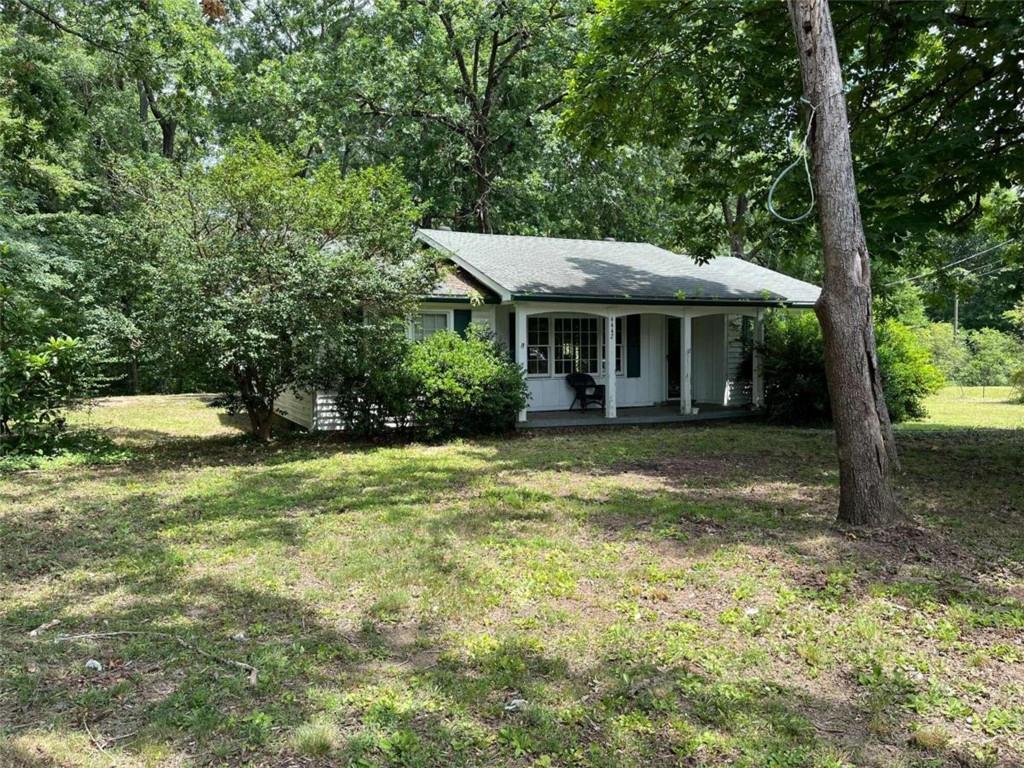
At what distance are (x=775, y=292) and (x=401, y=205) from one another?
9.04 meters

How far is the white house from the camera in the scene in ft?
42.5

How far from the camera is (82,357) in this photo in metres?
9.73

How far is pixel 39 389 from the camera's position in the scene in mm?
9602

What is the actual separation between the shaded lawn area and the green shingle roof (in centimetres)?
609

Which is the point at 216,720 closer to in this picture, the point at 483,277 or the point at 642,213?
the point at 483,277

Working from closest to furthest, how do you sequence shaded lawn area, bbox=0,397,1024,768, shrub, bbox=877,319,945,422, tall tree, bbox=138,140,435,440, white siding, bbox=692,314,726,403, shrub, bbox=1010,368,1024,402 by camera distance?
shaded lawn area, bbox=0,397,1024,768, tall tree, bbox=138,140,435,440, shrub, bbox=877,319,945,422, white siding, bbox=692,314,726,403, shrub, bbox=1010,368,1024,402

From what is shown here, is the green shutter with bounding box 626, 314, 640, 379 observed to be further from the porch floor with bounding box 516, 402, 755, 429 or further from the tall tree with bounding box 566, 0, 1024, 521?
the tall tree with bounding box 566, 0, 1024, 521

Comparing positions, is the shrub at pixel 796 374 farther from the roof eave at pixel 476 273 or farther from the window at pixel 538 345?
the roof eave at pixel 476 273

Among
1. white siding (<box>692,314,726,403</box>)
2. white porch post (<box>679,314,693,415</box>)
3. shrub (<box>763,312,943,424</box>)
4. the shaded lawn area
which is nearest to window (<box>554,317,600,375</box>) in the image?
white porch post (<box>679,314,693,415</box>)

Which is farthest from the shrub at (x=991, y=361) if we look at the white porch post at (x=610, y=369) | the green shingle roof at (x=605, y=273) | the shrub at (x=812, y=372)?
the white porch post at (x=610, y=369)

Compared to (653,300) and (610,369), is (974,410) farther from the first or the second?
(610,369)

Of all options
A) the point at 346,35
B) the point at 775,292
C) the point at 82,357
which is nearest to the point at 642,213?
the point at 775,292

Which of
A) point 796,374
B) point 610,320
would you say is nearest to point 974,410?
point 796,374

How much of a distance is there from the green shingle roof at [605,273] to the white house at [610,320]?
31mm
